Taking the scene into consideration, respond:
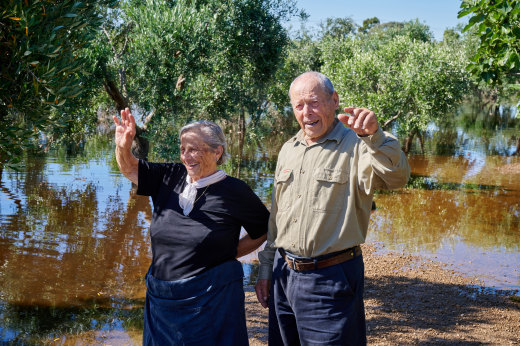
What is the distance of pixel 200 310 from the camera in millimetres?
3154

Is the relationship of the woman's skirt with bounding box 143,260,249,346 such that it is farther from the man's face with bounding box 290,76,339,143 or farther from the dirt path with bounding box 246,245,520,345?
the dirt path with bounding box 246,245,520,345

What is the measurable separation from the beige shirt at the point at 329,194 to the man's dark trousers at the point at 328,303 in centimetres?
16

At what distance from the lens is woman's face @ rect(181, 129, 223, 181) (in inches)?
131

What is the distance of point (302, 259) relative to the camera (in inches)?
122

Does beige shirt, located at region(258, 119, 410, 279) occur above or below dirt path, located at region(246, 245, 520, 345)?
above

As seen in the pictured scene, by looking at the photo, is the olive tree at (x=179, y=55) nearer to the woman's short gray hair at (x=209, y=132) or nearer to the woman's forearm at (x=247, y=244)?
the woman's short gray hair at (x=209, y=132)

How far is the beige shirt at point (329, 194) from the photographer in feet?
9.74

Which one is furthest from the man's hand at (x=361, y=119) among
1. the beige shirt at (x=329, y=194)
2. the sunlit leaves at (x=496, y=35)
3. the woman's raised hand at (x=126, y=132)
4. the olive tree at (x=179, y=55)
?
the olive tree at (x=179, y=55)

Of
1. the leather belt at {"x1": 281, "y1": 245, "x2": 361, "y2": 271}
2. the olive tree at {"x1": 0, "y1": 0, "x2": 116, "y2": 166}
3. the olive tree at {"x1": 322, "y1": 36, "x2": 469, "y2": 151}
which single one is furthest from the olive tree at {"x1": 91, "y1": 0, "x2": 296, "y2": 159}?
the leather belt at {"x1": 281, "y1": 245, "x2": 361, "y2": 271}

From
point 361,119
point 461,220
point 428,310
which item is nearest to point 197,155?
point 361,119

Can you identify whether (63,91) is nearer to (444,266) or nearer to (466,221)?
(444,266)

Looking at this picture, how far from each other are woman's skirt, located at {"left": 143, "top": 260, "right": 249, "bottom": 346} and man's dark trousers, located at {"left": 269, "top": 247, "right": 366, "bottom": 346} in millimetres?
382

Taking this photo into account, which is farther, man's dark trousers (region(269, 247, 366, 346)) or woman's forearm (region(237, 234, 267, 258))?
woman's forearm (region(237, 234, 267, 258))

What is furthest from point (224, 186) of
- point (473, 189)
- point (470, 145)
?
point (470, 145)
